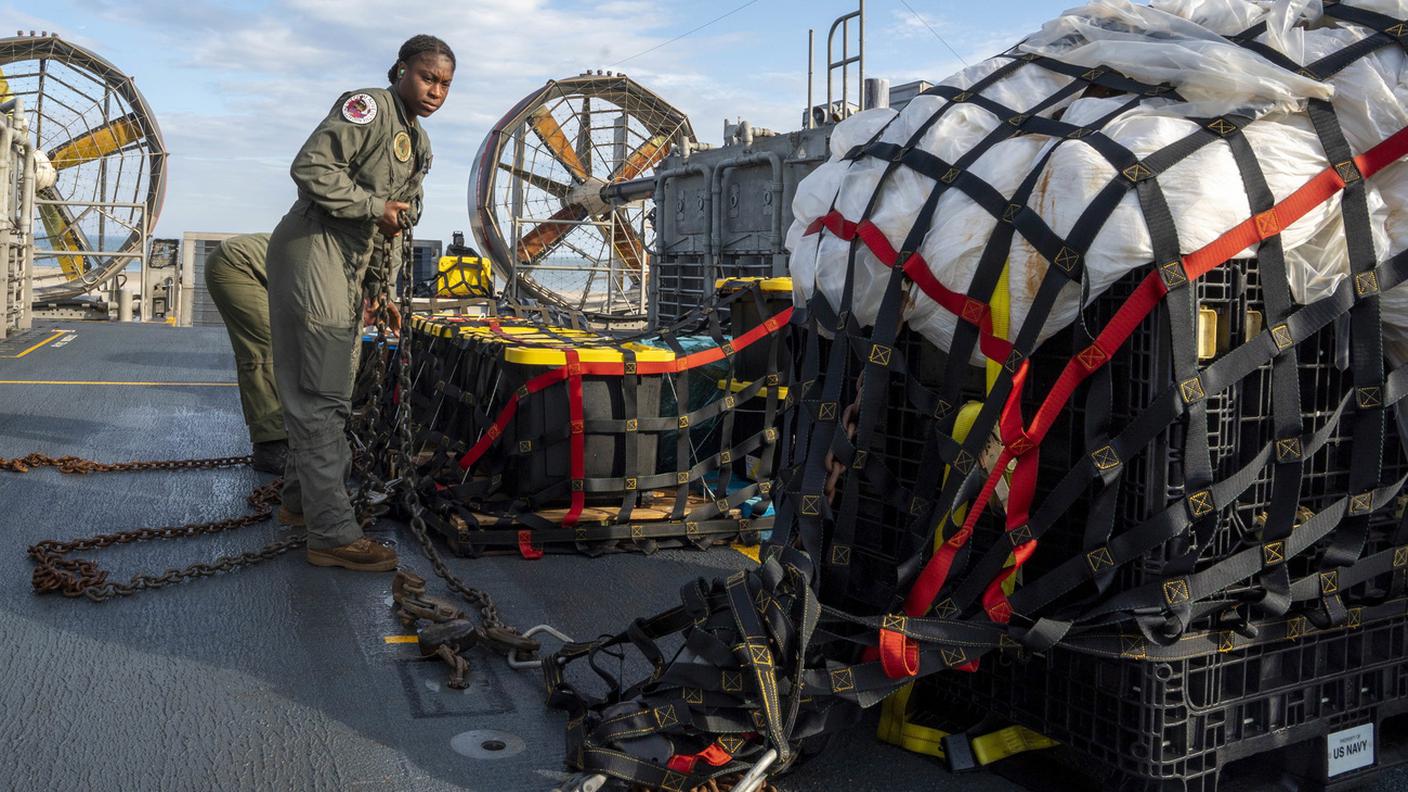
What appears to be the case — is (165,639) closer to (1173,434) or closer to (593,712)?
(593,712)

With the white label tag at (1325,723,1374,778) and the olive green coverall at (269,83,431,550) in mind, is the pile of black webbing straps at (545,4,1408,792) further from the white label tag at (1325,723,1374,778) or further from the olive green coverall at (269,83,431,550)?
the olive green coverall at (269,83,431,550)

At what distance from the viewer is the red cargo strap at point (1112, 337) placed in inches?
95.9

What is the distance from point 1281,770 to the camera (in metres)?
2.90

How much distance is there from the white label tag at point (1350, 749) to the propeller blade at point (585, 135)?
22.1 metres

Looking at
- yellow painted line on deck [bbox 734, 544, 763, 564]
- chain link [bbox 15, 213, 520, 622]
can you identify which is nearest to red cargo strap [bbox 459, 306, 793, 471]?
chain link [bbox 15, 213, 520, 622]

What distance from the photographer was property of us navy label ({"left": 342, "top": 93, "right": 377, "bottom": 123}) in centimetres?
455

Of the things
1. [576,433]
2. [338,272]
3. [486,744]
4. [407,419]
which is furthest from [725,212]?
[486,744]

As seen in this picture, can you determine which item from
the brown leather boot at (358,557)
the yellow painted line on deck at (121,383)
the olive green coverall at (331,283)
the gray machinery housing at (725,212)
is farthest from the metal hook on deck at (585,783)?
the gray machinery housing at (725,212)

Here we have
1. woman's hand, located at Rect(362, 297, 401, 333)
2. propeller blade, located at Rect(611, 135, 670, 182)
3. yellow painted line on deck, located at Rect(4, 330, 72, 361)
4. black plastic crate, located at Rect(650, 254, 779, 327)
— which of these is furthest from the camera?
propeller blade, located at Rect(611, 135, 670, 182)

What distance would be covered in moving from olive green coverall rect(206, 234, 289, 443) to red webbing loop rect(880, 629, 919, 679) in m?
5.12

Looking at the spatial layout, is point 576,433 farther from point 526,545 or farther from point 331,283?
point 331,283

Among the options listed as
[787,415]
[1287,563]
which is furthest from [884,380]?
[1287,563]

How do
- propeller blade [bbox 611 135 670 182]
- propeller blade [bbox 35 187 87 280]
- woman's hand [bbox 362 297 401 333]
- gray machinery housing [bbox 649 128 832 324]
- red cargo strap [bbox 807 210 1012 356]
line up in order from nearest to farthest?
red cargo strap [bbox 807 210 1012 356]
woman's hand [bbox 362 297 401 333]
gray machinery housing [bbox 649 128 832 324]
propeller blade [bbox 35 187 87 280]
propeller blade [bbox 611 135 670 182]

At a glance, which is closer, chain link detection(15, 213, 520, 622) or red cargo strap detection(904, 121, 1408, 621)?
red cargo strap detection(904, 121, 1408, 621)
